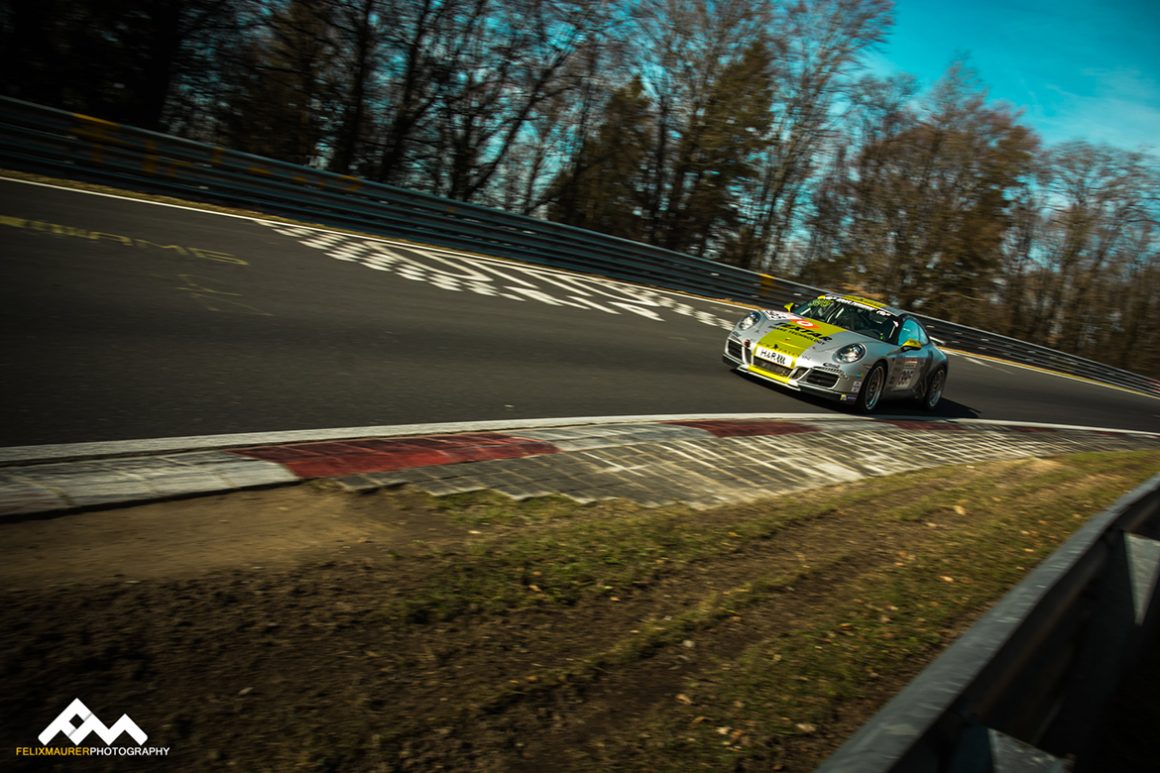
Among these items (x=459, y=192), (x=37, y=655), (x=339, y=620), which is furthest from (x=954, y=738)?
(x=459, y=192)

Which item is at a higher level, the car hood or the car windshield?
the car windshield

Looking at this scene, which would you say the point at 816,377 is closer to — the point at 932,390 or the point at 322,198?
the point at 932,390

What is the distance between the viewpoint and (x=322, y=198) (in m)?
16.2

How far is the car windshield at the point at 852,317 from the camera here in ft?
36.5

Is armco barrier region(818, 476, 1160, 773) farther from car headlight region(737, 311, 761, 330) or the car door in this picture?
car headlight region(737, 311, 761, 330)

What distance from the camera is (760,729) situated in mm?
2854

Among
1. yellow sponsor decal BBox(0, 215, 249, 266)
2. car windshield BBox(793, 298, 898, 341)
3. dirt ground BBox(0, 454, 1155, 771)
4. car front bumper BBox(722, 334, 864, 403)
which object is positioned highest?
car windshield BBox(793, 298, 898, 341)

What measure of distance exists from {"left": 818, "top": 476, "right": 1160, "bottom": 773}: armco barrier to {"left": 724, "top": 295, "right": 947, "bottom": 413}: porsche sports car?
585cm

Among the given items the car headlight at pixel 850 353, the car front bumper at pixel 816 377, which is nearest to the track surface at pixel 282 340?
the car front bumper at pixel 816 377

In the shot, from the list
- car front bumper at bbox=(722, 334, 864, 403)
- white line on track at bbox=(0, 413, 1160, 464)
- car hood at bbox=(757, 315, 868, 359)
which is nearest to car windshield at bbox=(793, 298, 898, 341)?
car hood at bbox=(757, 315, 868, 359)

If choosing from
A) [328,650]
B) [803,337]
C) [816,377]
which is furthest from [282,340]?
[803,337]

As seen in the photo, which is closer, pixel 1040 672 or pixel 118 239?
pixel 1040 672

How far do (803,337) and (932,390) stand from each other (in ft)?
10.3

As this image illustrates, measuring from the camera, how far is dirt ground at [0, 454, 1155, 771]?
236 centimetres
